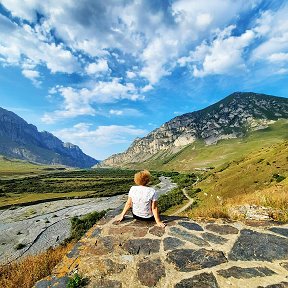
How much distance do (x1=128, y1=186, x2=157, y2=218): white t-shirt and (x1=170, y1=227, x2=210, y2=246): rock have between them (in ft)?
3.53

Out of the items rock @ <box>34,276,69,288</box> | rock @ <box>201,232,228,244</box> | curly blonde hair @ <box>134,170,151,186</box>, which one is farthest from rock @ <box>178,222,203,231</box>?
rock @ <box>34,276,69,288</box>

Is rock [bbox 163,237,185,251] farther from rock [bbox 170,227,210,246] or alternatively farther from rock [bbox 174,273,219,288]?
rock [bbox 174,273,219,288]

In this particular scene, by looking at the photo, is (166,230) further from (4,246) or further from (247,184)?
(4,246)

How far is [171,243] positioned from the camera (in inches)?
314

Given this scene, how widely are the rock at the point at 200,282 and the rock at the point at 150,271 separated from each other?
0.55 meters

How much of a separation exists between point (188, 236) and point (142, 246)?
61.9 inches

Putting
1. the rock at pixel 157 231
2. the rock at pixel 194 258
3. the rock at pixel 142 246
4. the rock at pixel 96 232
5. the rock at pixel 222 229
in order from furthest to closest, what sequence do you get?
the rock at pixel 96 232, the rock at pixel 222 229, the rock at pixel 157 231, the rock at pixel 142 246, the rock at pixel 194 258

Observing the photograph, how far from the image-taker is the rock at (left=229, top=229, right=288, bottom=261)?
714cm

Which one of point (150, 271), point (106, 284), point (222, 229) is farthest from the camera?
point (222, 229)

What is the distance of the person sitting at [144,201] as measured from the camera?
9.16 meters

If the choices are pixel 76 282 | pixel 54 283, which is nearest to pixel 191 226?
pixel 76 282

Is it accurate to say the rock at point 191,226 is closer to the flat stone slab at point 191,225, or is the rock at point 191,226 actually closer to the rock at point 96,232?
the flat stone slab at point 191,225

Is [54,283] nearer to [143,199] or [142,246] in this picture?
[142,246]

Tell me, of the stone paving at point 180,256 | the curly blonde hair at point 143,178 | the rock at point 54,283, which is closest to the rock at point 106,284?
the stone paving at point 180,256
